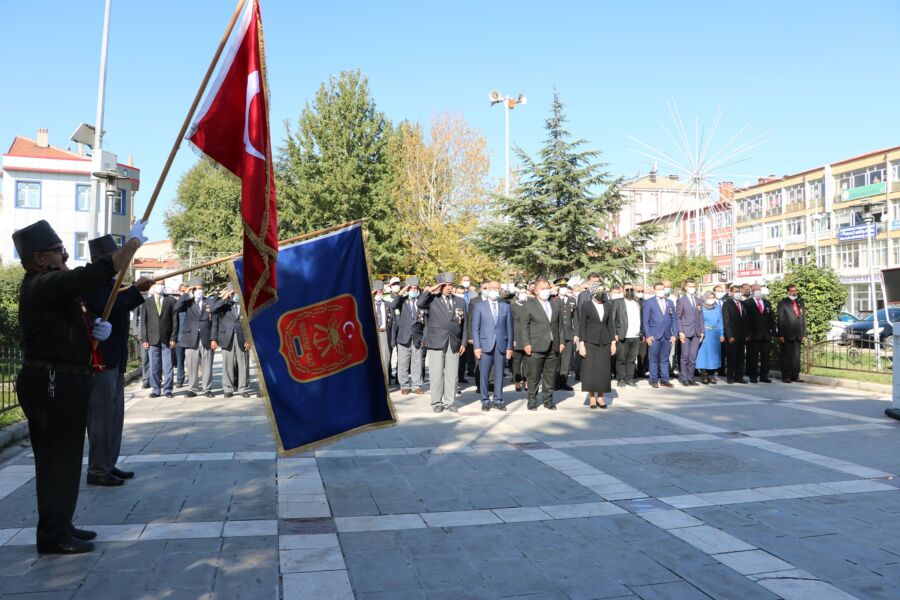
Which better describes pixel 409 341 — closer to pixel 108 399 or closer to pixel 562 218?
pixel 108 399

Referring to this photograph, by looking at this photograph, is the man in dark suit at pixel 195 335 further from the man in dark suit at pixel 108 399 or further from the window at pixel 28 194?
the window at pixel 28 194

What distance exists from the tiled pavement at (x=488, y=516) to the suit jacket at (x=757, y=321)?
5.47 metres

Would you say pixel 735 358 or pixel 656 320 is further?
pixel 735 358

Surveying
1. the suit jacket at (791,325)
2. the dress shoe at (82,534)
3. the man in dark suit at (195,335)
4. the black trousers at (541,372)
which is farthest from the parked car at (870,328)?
the dress shoe at (82,534)

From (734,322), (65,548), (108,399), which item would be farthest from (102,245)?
(734,322)

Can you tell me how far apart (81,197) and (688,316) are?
50.4 m

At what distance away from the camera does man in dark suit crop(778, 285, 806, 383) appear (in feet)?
48.8

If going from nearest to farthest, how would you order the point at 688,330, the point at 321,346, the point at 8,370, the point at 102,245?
1. the point at 321,346
2. the point at 102,245
3. the point at 8,370
4. the point at 688,330

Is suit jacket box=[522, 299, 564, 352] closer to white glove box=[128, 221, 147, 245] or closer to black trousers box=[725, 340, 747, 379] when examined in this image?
black trousers box=[725, 340, 747, 379]

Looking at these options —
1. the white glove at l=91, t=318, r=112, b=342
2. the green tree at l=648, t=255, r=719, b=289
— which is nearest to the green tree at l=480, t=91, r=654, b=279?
the white glove at l=91, t=318, r=112, b=342

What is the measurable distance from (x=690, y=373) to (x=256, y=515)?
36.7 ft

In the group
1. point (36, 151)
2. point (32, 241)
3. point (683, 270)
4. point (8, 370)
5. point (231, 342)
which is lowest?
point (8, 370)

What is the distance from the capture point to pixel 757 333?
1481 cm

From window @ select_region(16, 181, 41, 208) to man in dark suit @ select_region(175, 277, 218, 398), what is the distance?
152 ft
